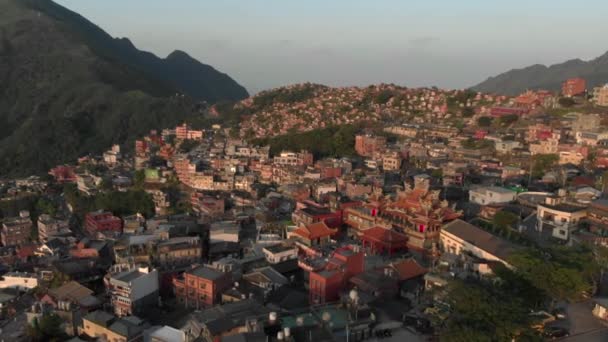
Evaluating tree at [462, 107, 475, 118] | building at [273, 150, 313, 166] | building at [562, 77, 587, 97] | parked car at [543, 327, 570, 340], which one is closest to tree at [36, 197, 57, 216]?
building at [273, 150, 313, 166]

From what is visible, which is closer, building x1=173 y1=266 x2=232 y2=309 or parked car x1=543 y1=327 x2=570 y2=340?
parked car x1=543 y1=327 x2=570 y2=340

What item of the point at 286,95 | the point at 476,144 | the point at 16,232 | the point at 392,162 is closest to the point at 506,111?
the point at 476,144

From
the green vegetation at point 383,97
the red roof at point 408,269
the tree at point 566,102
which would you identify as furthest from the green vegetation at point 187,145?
the red roof at point 408,269

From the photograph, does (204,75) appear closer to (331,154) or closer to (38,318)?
(331,154)

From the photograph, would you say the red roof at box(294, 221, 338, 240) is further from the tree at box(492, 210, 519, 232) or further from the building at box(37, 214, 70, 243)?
the building at box(37, 214, 70, 243)

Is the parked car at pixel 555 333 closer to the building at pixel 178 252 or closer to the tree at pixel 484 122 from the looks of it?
the building at pixel 178 252

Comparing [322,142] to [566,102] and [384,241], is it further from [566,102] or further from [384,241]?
[384,241]
